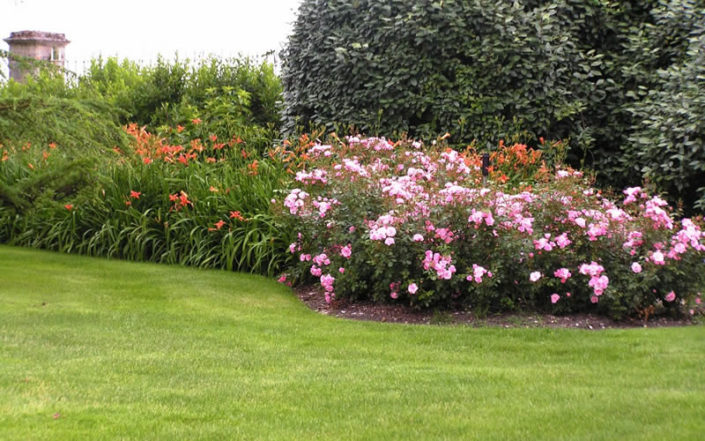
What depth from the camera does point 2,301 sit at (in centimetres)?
725

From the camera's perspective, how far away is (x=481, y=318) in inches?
275

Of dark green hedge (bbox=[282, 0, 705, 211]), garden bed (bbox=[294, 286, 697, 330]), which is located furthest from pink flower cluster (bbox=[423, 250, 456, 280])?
dark green hedge (bbox=[282, 0, 705, 211])

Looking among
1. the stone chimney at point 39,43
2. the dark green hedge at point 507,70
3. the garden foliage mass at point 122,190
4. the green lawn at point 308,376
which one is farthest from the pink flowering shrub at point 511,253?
the stone chimney at point 39,43

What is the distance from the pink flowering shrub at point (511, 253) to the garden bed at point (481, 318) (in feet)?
0.28

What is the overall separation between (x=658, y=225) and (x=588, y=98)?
4387 mm

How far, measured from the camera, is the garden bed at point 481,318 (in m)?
6.82

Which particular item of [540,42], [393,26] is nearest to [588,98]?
[540,42]

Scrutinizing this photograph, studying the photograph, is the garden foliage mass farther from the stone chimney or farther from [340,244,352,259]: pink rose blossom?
the stone chimney

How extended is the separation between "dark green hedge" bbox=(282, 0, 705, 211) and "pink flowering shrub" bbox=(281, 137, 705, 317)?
325cm

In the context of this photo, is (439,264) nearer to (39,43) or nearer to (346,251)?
(346,251)

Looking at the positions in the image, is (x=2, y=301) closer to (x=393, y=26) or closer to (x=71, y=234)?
(x=71, y=234)

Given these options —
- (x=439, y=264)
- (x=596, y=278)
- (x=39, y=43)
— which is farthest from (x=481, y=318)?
(x=39, y=43)

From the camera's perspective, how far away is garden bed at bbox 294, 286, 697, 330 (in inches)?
269

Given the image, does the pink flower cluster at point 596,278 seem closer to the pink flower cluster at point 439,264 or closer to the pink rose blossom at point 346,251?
the pink flower cluster at point 439,264
